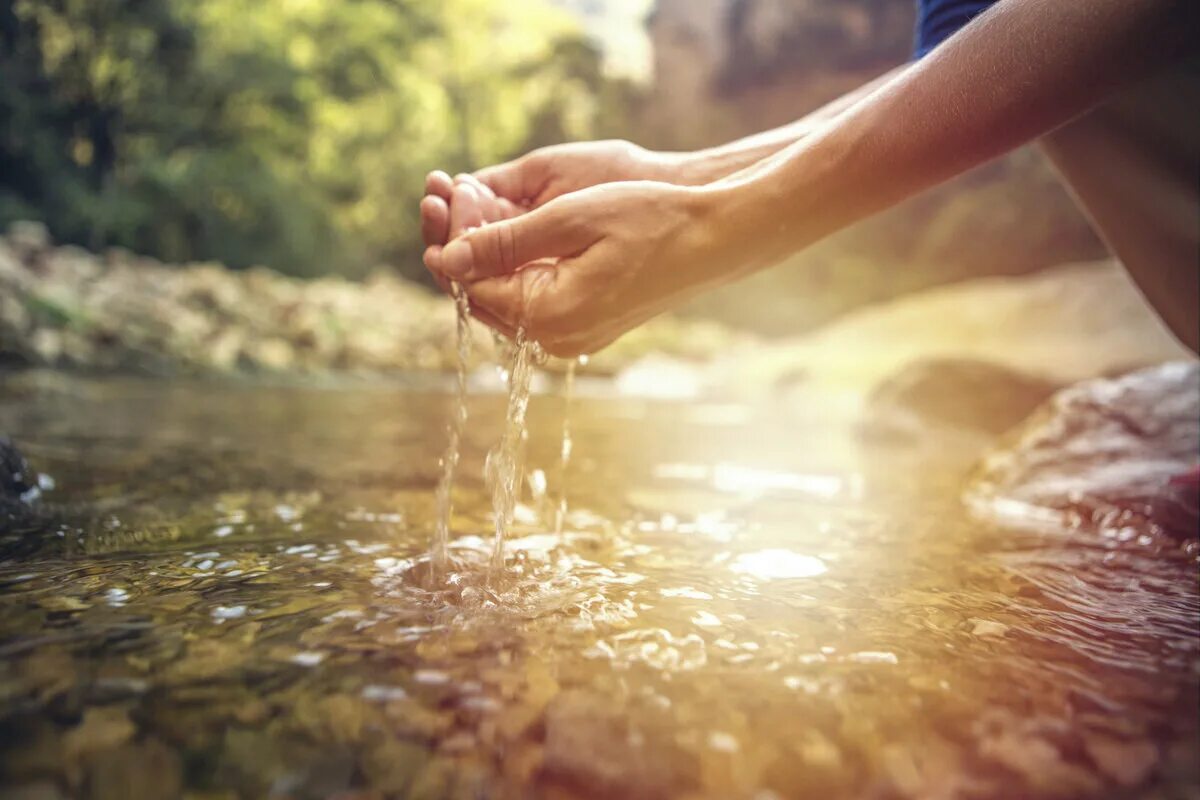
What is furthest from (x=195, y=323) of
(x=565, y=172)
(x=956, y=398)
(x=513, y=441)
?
(x=513, y=441)

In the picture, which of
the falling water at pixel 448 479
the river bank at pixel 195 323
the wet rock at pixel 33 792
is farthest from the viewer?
→ the river bank at pixel 195 323

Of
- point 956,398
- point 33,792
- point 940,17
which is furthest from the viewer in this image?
point 956,398

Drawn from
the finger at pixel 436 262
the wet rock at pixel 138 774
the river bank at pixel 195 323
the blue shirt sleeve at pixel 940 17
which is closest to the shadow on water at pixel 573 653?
the wet rock at pixel 138 774

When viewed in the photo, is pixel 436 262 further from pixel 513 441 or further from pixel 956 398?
pixel 956 398

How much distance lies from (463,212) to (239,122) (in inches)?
652

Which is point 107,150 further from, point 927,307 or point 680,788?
point 680,788

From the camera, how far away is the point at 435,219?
6.39 ft

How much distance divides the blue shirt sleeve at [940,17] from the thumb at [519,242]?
122cm

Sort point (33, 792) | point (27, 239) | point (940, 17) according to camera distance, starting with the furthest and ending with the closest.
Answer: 1. point (27, 239)
2. point (940, 17)
3. point (33, 792)

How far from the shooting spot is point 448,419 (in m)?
5.30

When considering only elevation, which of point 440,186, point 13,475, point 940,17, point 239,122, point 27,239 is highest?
point 239,122

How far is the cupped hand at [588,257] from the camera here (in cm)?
169

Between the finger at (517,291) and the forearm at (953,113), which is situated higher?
the forearm at (953,113)

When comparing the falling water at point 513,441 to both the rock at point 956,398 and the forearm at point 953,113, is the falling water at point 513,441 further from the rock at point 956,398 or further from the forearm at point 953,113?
the rock at point 956,398
